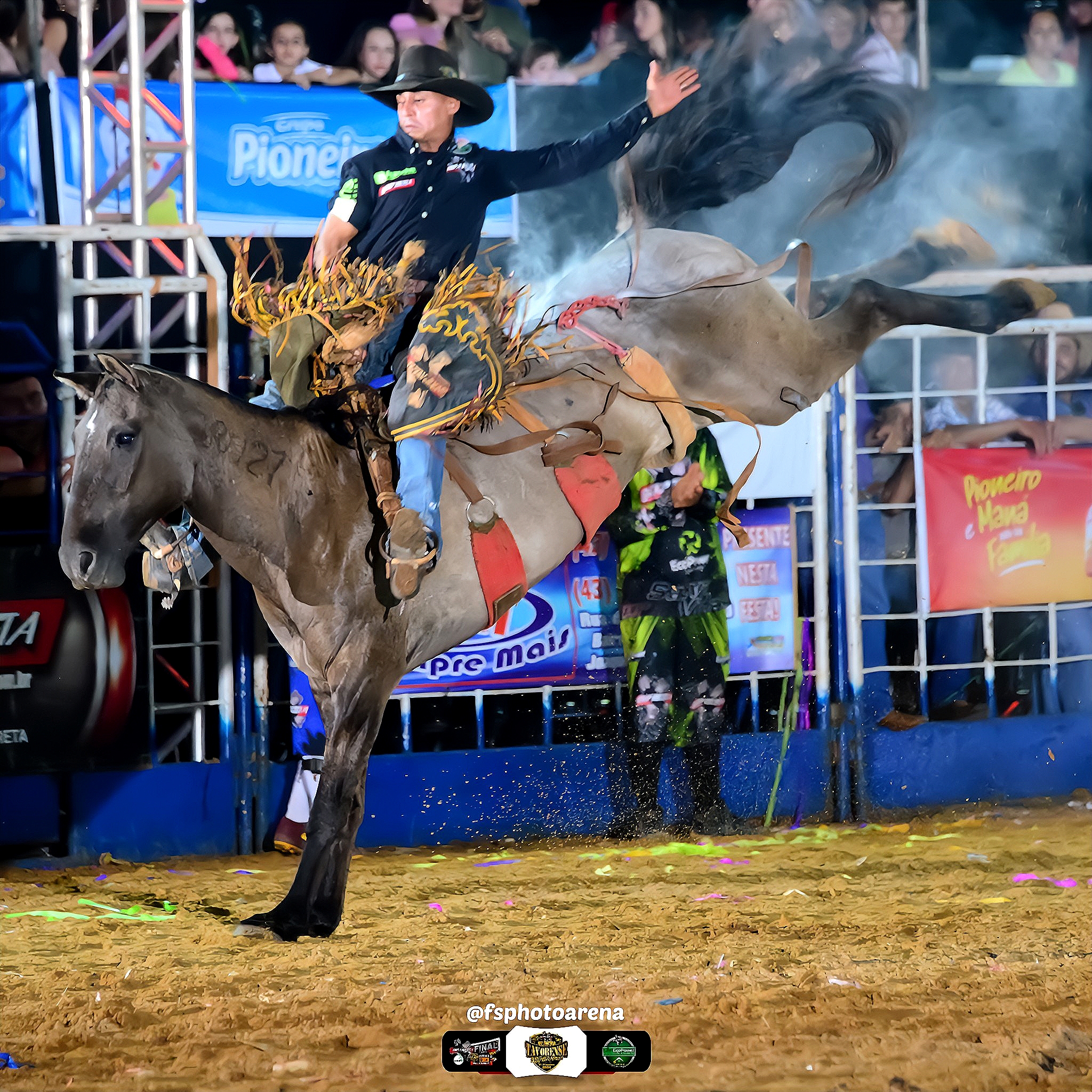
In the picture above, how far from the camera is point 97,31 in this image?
12.6 ft

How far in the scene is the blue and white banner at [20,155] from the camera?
13.5ft

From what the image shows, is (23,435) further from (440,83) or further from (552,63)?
(552,63)

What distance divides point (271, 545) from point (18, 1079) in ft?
4.09

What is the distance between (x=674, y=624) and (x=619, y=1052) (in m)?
1.72

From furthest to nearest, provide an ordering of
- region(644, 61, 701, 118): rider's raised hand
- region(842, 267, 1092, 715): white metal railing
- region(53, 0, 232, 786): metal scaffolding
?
region(842, 267, 1092, 715): white metal railing, region(53, 0, 232, 786): metal scaffolding, region(644, 61, 701, 118): rider's raised hand

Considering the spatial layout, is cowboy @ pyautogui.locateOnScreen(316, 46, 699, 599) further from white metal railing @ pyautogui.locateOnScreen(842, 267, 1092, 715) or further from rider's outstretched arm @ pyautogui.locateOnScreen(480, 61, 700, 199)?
white metal railing @ pyautogui.locateOnScreen(842, 267, 1092, 715)

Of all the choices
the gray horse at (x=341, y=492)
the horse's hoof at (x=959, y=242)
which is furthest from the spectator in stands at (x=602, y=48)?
the horse's hoof at (x=959, y=242)

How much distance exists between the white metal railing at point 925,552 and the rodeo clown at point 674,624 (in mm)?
503

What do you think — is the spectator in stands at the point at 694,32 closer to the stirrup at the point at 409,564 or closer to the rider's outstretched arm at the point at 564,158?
the rider's outstretched arm at the point at 564,158

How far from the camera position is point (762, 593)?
4.37 metres

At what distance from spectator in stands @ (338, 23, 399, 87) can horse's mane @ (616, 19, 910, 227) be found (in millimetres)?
801

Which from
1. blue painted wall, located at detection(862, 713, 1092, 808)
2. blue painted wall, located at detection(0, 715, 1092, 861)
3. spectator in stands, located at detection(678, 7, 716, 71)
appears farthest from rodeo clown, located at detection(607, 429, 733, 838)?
spectator in stands, located at detection(678, 7, 716, 71)

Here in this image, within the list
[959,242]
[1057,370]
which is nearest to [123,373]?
[959,242]

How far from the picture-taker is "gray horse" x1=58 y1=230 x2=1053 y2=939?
110 inches
